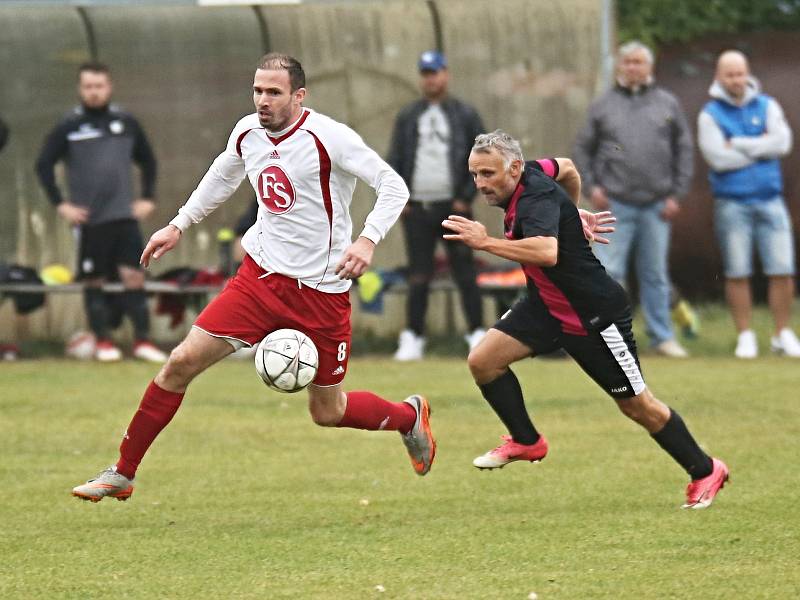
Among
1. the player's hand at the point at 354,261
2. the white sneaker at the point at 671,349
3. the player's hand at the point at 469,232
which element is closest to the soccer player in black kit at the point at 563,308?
the player's hand at the point at 469,232

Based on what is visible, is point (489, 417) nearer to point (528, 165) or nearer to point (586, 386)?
point (586, 386)

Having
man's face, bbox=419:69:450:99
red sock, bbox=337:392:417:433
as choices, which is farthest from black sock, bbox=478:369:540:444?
man's face, bbox=419:69:450:99

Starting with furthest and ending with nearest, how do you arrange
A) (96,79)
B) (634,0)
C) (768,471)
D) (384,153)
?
1. (634,0)
2. (384,153)
3. (96,79)
4. (768,471)

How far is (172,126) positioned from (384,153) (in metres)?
2.04

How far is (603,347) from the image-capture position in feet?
25.1

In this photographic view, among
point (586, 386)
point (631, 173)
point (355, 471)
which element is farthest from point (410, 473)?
point (631, 173)

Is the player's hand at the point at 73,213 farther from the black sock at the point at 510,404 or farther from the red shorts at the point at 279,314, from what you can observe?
the black sock at the point at 510,404

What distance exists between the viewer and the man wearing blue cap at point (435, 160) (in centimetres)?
1363

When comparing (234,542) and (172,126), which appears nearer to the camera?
(234,542)

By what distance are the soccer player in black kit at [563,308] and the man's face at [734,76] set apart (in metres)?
5.96

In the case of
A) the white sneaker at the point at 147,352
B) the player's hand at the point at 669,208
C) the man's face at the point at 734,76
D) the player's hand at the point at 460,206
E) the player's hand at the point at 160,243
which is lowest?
the white sneaker at the point at 147,352

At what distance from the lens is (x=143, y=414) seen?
24.8 ft

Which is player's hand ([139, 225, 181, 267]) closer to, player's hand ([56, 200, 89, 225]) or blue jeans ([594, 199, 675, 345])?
player's hand ([56, 200, 89, 225])

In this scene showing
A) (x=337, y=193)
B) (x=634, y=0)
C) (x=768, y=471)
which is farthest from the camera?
(x=634, y=0)
